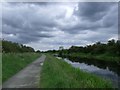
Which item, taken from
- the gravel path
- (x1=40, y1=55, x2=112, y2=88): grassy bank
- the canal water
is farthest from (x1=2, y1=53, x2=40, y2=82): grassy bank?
the canal water

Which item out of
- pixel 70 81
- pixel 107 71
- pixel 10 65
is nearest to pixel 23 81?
pixel 70 81

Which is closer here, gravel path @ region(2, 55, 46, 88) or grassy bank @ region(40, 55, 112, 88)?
grassy bank @ region(40, 55, 112, 88)

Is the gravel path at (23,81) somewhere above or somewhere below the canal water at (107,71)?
above

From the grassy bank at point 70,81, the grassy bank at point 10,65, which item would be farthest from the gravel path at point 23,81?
the grassy bank at point 10,65

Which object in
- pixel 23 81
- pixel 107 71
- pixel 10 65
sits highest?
pixel 10 65

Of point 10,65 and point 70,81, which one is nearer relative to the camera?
point 70,81

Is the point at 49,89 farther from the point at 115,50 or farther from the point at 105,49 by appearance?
the point at 105,49

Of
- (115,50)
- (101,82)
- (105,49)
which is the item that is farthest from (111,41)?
(101,82)

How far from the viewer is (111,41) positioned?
10262 cm

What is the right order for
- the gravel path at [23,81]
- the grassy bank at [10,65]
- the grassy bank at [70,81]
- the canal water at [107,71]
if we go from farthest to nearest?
the canal water at [107,71] < the grassy bank at [10,65] < the gravel path at [23,81] < the grassy bank at [70,81]

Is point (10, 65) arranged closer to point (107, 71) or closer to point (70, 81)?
point (70, 81)

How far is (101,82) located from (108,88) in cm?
106

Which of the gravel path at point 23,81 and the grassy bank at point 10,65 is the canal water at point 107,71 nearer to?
the gravel path at point 23,81

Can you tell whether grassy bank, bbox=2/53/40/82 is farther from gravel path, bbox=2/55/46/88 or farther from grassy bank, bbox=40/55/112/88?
grassy bank, bbox=40/55/112/88
